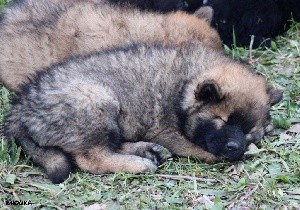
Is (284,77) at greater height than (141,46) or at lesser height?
lesser

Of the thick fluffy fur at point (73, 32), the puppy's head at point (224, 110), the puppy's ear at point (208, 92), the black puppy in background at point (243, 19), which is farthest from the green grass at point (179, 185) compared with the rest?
the black puppy in background at point (243, 19)

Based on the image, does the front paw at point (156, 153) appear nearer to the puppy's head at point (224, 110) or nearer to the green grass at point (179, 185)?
the green grass at point (179, 185)

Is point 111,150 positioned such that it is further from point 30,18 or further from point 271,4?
point 271,4

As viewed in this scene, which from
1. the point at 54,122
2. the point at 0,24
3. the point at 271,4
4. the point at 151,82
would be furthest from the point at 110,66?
the point at 271,4

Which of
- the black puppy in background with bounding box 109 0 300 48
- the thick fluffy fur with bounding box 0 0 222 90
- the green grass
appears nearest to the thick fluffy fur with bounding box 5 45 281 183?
the green grass

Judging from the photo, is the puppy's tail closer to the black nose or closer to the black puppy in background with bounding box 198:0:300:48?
the black nose

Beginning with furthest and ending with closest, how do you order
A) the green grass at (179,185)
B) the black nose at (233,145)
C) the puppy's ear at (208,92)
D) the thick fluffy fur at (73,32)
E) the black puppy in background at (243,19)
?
the black puppy in background at (243,19)
the thick fluffy fur at (73,32)
the puppy's ear at (208,92)
the black nose at (233,145)
the green grass at (179,185)

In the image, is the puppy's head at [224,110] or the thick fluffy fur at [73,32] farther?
the thick fluffy fur at [73,32]
